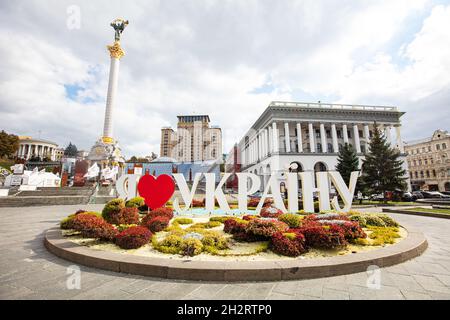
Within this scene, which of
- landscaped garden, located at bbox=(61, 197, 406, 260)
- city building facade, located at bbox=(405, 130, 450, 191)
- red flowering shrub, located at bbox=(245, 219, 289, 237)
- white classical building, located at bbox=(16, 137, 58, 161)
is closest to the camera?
landscaped garden, located at bbox=(61, 197, 406, 260)

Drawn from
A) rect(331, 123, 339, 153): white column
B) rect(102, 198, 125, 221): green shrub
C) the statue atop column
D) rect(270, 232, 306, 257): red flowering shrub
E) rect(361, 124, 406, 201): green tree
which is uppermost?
the statue atop column

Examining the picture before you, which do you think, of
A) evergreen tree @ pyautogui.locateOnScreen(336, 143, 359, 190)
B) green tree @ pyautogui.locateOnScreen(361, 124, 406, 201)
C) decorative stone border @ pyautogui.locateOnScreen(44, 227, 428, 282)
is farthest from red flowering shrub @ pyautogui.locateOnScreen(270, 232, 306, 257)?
evergreen tree @ pyautogui.locateOnScreen(336, 143, 359, 190)

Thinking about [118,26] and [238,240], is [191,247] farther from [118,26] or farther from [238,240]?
[118,26]

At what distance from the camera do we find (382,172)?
2598 cm

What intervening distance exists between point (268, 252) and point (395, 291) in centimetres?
253

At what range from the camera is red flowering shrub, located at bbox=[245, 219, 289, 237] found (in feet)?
19.2

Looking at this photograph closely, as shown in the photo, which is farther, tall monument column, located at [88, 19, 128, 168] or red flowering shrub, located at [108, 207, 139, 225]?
tall monument column, located at [88, 19, 128, 168]

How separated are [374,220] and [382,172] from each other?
22440mm

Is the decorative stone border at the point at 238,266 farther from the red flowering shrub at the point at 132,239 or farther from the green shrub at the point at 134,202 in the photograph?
the green shrub at the point at 134,202

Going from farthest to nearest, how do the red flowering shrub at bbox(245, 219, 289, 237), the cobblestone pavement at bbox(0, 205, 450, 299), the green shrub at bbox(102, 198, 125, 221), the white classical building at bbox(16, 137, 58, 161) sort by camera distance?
the white classical building at bbox(16, 137, 58, 161)
the green shrub at bbox(102, 198, 125, 221)
the red flowering shrub at bbox(245, 219, 289, 237)
the cobblestone pavement at bbox(0, 205, 450, 299)

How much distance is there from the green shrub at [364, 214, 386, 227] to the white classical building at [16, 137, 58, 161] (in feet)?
339

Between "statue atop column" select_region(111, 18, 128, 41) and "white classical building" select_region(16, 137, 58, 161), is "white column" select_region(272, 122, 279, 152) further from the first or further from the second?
"white classical building" select_region(16, 137, 58, 161)

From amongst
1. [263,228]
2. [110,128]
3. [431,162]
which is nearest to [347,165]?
[263,228]
